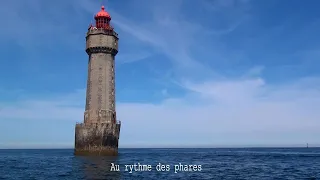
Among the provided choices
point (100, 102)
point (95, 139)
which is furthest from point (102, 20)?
point (95, 139)

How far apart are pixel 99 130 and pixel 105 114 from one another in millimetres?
2952

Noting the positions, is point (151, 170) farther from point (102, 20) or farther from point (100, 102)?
point (102, 20)

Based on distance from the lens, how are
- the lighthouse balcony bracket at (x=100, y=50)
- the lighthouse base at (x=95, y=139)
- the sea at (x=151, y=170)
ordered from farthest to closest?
the lighthouse balcony bracket at (x=100, y=50), the lighthouse base at (x=95, y=139), the sea at (x=151, y=170)

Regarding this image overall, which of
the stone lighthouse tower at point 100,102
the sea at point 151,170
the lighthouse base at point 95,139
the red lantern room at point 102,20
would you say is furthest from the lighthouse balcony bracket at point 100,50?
the sea at point 151,170

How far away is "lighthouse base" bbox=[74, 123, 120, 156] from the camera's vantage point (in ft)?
200

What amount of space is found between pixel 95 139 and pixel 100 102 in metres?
6.39

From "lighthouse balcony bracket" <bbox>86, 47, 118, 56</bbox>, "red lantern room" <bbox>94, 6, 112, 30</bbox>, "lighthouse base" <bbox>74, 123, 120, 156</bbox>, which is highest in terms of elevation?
"red lantern room" <bbox>94, 6, 112, 30</bbox>

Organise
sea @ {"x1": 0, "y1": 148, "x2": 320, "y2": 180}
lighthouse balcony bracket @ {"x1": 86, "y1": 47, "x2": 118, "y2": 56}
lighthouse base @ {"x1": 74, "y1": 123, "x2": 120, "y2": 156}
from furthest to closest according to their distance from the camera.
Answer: lighthouse balcony bracket @ {"x1": 86, "y1": 47, "x2": 118, "y2": 56}
lighthouse base @ {"x1": 74, "y1": 123, "x2": 120, "y2": 156}
sea @ {"x1": 0, "y1": 148, "x2": 320, "y2": 180}

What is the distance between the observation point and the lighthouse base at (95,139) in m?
61.0

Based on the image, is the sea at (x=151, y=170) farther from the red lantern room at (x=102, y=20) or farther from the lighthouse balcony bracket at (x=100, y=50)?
the red lantern room at (x=102, y=20)

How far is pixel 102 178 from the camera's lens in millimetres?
31438

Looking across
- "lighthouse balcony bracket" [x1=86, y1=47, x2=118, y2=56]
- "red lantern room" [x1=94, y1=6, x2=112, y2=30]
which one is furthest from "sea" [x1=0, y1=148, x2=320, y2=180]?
"red lantern room" [x1=94, y1=6, x2=112, y2=30]

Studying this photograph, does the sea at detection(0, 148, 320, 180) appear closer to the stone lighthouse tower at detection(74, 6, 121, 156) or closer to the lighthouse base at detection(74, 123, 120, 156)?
the lighthouse base at detection(74, 123, 120, 156)

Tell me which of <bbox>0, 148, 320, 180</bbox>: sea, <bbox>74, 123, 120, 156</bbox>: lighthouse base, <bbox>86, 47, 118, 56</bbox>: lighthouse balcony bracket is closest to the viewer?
<bbox>0, 148, 320, 180</bbox>: sea
